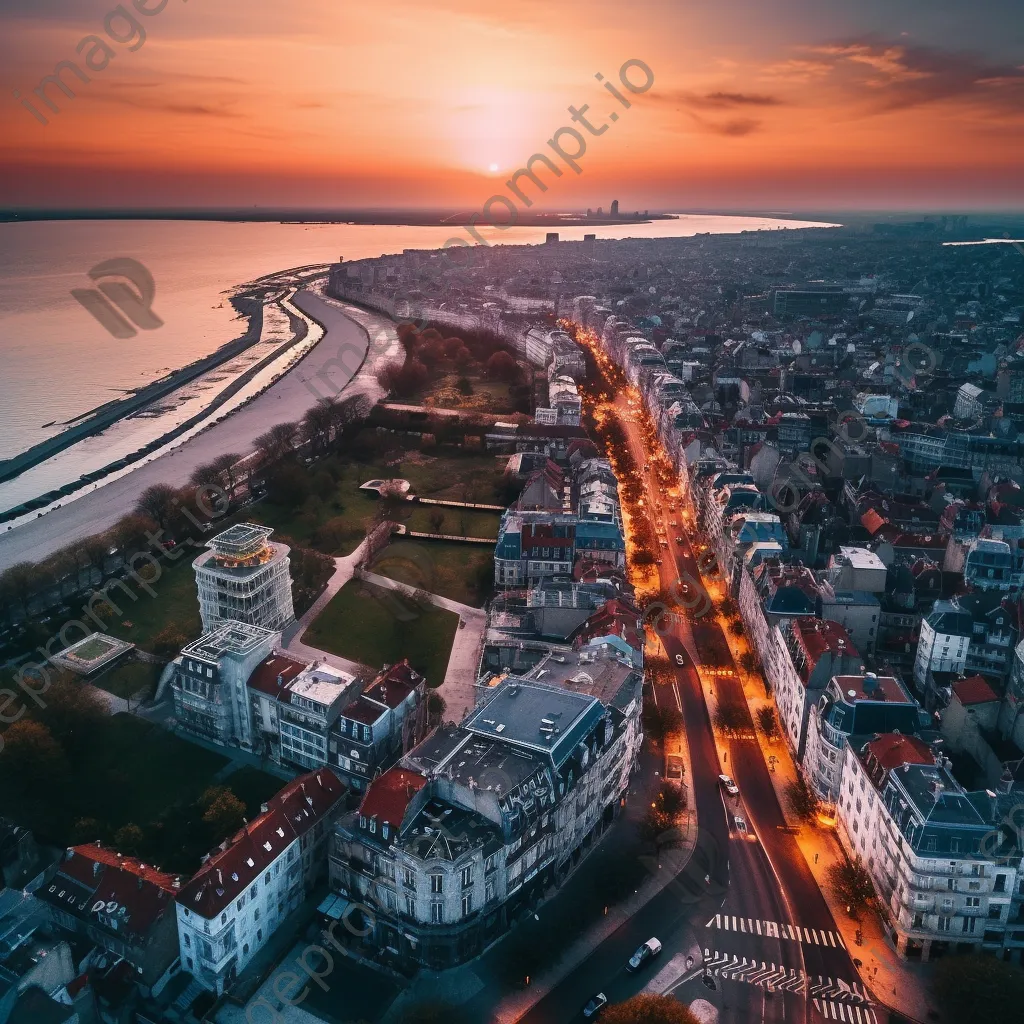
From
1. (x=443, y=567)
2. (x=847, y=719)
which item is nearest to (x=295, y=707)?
(x=443, y=567)

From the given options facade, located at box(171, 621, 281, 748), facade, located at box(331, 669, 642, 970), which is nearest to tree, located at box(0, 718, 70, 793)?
facade, located at box(171, 621, 281, 748)

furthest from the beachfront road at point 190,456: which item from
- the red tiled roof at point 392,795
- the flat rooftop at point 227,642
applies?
the red tiled roof at point 392,795

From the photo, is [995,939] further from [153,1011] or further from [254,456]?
[254,456]

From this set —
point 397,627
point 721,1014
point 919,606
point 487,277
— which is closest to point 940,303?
point 487,277

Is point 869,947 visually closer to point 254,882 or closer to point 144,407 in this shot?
point 254,882

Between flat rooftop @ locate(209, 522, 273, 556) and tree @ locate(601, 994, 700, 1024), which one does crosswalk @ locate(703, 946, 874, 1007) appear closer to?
tree @ locate(601, 994, 700, 1024)
